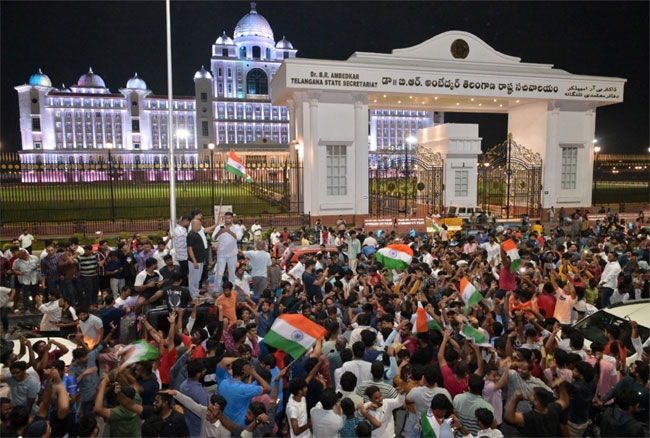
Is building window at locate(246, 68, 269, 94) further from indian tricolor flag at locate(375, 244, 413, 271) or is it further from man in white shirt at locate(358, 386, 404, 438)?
man in white shirt at locate(358, 386, 404, 438)

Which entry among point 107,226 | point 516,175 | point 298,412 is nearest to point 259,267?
point 298,412

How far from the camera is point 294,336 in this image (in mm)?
5512

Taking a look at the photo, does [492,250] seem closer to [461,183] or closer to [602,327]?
[602,327]

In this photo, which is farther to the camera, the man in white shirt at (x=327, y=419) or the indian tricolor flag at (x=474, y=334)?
the indian tricolor flag at (x=474, y=334)

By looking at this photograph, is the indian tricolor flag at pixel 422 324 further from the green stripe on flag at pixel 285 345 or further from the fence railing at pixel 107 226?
the fence railing at pixel 107 226

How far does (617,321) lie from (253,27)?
313 feet

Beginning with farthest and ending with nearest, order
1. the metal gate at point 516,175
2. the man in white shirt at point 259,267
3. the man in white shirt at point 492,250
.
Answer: the metal gate at point 516,175
the man in white shirt at point 492,250
the man in white shirt at point 259,267

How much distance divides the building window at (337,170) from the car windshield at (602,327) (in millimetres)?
15682

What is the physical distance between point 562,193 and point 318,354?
79.8 ft

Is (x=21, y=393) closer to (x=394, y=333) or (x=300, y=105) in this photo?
(x=394, y=333)

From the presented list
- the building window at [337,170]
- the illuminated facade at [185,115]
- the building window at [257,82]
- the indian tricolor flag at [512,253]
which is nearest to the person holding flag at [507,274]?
the indian tricolor flag at [512,253]

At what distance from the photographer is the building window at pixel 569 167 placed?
84.9 ft

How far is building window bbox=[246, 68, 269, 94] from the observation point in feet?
303

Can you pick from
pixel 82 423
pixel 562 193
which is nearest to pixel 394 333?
pixel 82 423
